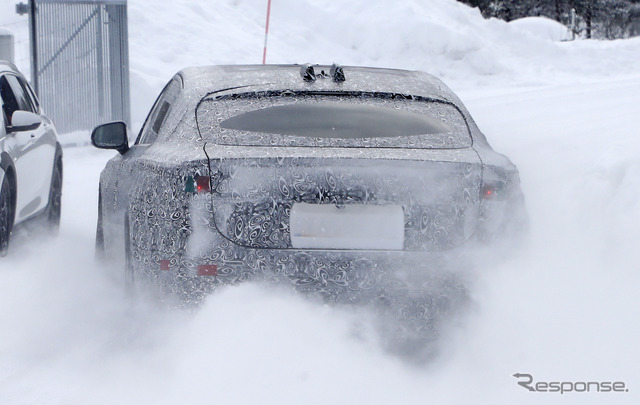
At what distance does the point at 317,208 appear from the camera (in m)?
4.55

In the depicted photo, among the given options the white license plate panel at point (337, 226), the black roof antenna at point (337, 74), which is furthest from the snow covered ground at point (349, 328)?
the black roof antenna at point (337, 74)

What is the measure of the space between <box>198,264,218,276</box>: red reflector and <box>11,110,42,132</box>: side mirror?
3.67 metres

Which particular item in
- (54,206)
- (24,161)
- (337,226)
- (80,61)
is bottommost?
(80,61)

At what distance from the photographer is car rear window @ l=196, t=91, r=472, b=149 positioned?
4805 mm

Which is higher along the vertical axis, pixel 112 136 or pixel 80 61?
pixel 112 136

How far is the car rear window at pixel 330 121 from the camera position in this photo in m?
4.80

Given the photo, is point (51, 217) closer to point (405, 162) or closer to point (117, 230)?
point (117, 230)

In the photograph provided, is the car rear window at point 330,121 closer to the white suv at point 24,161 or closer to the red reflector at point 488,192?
the red reflector at point 488,192

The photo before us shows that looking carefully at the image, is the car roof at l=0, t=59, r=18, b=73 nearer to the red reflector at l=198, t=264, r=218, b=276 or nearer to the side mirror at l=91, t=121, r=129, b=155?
the side mirror at l=91, t=121, r=129, b=155

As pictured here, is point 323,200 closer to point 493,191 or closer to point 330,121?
point 330,121

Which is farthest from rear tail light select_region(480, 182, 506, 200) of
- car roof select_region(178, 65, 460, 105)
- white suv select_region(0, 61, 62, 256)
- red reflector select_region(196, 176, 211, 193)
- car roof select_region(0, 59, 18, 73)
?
car roof select_region(0, 59, 18, 73)

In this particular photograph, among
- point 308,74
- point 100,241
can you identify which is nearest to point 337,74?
point 308,74

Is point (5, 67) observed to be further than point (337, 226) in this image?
Yes

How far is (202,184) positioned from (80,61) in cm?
1347
